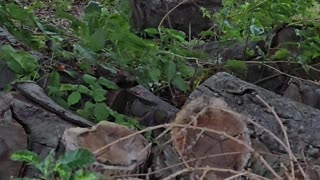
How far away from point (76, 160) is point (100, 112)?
2.20ft

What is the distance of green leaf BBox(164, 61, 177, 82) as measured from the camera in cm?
257

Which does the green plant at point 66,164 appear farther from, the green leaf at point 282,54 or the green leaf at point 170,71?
the green leaf at point 282,54

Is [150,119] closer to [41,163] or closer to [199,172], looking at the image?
[199,172]

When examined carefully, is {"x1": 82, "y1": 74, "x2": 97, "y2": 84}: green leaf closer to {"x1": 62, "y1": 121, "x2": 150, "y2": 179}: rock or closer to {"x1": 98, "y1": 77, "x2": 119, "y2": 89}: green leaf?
{"x1": 98, "y1": 77, "x2": 119, "y2": 89}: green leaf

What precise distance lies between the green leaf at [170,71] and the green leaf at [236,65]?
32cm

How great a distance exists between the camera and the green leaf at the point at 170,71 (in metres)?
2.57

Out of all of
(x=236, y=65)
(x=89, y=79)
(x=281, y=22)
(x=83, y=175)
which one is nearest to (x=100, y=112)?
(x=89, y=79)

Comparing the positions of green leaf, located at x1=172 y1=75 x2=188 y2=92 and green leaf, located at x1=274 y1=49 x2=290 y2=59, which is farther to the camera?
green leaf, located at x1=274 y1=49 x2=290 y2=59

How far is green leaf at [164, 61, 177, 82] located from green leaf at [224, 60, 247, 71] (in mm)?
318

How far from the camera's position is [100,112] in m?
2.21

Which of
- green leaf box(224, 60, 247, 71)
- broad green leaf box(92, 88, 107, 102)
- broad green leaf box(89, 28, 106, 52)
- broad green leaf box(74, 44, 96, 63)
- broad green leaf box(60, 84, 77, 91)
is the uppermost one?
broad green leaf box(89, 28, 106, 52)

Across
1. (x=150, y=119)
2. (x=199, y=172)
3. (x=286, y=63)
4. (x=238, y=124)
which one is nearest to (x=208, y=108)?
(x=238, y=124)

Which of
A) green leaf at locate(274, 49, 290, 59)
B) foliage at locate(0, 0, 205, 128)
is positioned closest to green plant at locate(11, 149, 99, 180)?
foliage at locate(0, 0, 205, 128)

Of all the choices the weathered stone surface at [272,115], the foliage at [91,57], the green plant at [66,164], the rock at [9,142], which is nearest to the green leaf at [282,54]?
the foliage at [91,57]
